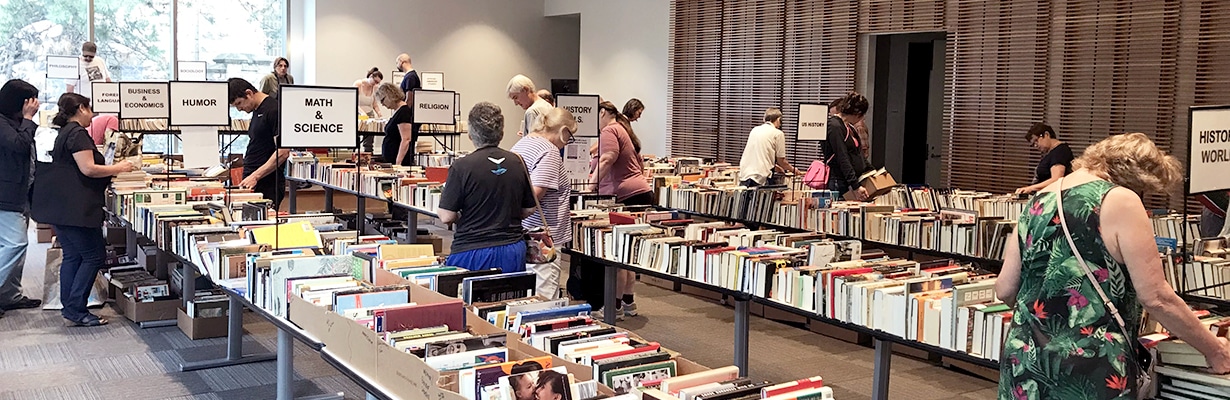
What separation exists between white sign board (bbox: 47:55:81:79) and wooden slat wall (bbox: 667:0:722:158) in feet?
25.1

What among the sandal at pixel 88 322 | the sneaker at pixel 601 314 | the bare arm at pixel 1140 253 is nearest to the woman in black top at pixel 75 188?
the sandal at pixel 88 322

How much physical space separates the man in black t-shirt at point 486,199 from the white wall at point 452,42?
1180 centimetres

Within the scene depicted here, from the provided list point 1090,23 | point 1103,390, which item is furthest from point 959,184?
point 1103,390

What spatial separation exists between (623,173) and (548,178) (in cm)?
241

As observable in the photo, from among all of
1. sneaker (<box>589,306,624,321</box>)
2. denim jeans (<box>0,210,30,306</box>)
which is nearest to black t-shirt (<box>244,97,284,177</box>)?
denim jeans (<box>0,210,30,306</box>)

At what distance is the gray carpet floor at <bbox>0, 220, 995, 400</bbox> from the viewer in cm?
527

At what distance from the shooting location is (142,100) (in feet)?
27.8

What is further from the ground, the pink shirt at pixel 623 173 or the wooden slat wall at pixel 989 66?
the wooden slat wall at pixel 989 66

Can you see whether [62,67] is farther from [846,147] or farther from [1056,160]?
[1056,160]

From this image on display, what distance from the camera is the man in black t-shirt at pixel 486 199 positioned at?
4676mm

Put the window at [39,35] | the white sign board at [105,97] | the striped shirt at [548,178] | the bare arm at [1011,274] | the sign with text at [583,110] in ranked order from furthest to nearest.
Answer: the window at [39,35] < the white sign board at [105,97] < the sign with text at [583,110] < the striped shirt at [548,178] < the bare arm at [1011,274]

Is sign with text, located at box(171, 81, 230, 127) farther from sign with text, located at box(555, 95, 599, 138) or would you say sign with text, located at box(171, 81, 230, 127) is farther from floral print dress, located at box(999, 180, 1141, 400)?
floral print dress, located at box(999, 180, 1141, 400)

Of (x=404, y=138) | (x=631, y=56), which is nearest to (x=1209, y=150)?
(x=404, y=138)

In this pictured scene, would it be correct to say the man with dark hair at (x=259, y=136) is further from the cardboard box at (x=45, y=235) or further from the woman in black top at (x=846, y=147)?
the woman in black top at (x=846, y=147)
